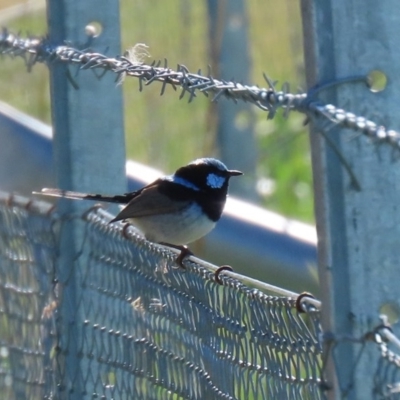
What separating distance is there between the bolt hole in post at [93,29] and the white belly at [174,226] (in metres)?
1.52

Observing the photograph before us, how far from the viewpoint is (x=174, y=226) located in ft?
16.3

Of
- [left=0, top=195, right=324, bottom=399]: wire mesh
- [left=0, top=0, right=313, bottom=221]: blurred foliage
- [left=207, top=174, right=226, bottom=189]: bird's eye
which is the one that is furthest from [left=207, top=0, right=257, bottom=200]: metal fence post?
[left=0, top=195, right=324, bottom=399]: wire mesh

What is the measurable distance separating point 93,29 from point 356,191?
185 cm

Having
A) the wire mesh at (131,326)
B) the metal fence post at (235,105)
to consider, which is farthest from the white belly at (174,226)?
the metal fence post at (235,105)

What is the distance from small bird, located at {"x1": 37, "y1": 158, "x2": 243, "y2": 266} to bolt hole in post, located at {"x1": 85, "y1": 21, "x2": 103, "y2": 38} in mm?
1424

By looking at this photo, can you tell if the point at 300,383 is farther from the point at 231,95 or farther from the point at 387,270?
the point at 231,95

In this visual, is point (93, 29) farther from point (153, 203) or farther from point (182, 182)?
point (182, 182)

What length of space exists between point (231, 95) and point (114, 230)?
4.06ft

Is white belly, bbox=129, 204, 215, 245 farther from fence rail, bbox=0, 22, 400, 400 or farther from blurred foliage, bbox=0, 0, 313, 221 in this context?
blurred foliage, bbox=0, 0, 313, 221

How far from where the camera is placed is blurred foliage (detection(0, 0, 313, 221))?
865cm

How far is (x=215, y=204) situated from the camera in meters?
4.89

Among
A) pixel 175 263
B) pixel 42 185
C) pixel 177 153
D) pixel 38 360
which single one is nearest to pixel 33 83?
pixel 177 153

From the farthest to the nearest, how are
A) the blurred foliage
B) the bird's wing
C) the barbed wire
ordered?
the blurred foliage → the bird's wing → the barbed wire

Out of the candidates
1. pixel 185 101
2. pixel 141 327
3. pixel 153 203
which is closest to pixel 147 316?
pixel 141 327
